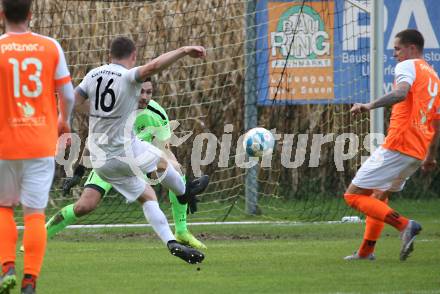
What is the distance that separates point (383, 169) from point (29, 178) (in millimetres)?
3708

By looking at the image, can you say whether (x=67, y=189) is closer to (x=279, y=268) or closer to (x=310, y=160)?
(x=279, y=268)

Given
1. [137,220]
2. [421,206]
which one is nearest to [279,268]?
[137,220]

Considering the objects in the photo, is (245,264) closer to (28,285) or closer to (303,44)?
(28,285)

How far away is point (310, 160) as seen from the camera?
55.9 feet

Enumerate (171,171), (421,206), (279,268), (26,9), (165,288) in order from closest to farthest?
(26,9), (165,288), (279,268), (171,171), (421,206)

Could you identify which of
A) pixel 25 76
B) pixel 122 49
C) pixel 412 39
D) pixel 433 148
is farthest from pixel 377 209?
pixel 25 76

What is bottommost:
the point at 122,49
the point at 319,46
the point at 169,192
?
the point at 169,192

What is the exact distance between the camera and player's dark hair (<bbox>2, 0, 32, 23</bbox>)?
22.5 feet

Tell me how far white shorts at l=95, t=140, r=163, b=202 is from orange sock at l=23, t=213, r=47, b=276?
2.07 meters

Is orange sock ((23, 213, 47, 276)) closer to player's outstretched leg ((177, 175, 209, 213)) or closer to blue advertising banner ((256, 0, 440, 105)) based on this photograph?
player's outstretched leg ((177, 175, 209, 213))

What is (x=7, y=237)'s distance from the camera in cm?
708

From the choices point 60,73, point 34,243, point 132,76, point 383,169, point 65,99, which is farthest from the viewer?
point 383,169

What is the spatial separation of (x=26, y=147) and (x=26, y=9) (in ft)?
2.95

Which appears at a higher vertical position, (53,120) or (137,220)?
(53,120)
